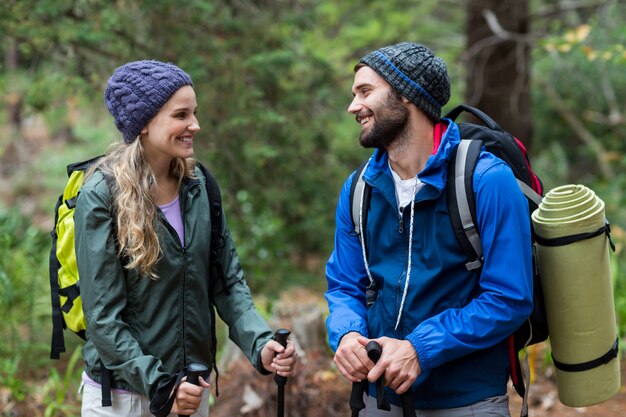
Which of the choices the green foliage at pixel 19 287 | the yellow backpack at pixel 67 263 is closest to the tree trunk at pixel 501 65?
the green foliage at pixel 19 287

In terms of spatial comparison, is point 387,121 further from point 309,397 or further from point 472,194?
point 309,397

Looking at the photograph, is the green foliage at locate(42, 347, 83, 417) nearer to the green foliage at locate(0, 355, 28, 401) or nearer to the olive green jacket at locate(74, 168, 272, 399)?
the green foliage at locate(0, 355, 28, 401)

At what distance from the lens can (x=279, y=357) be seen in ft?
9.19

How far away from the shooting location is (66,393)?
5.55m

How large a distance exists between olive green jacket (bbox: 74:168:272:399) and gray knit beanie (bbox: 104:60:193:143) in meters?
0.30

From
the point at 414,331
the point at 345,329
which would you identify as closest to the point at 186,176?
the point at 345,329

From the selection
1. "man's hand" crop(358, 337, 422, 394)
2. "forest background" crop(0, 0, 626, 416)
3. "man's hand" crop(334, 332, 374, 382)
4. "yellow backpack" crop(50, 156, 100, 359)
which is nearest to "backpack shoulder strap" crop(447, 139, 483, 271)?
"man's hand" crop(358, 337, 422, 394)

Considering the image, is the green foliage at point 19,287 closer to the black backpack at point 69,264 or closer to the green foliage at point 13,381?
the green foliage at point 13,381

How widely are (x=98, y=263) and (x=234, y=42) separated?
4.14 m

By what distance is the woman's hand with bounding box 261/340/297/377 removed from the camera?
110 inches

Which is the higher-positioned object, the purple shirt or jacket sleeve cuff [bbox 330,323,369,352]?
the purple shirt

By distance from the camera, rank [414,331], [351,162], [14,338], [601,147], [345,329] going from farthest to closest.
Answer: [601,147] < [351,162] < [14,338] < [345,329] < [414,331]

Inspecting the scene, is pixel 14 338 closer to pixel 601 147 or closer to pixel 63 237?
pixel 63 237

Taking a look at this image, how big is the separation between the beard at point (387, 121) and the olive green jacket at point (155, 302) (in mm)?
842
